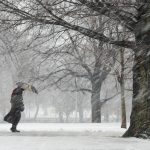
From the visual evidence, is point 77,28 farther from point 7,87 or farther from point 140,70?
point 7,87

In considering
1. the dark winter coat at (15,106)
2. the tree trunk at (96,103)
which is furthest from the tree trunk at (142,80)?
the tree trunk at (96,103)

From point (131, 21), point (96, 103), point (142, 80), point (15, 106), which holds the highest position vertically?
point (131, 21)

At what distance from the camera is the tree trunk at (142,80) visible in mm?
12383

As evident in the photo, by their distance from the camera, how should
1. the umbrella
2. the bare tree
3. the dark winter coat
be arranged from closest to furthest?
1. the bare tree
2. the umbrella
3. the dark winter coat

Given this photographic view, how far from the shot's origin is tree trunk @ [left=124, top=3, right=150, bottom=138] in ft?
40.6

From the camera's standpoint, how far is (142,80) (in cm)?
1271

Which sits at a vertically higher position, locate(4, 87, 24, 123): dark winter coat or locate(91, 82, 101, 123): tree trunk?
locate(91, 82, 101, 123): tree trunk

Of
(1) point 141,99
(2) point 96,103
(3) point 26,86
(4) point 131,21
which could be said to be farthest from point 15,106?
(2) point 96,103

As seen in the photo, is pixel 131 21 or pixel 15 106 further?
pixel 15 106

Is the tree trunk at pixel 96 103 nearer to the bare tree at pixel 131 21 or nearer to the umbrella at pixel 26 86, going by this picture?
the umbrella at pixel 26 86

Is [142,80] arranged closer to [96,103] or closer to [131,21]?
[131,21]

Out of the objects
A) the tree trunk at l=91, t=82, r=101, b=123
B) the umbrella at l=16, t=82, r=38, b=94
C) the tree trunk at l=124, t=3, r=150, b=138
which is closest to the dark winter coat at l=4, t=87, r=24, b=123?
the umbrella at l=16, t=82, r=38, b=94

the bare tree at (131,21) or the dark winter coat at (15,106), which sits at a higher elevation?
the bare tree at (131,21)

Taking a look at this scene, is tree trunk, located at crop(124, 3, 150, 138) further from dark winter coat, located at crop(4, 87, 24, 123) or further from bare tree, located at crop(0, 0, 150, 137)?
dark winter coat, located at crop(4, 87, 24, 123)
